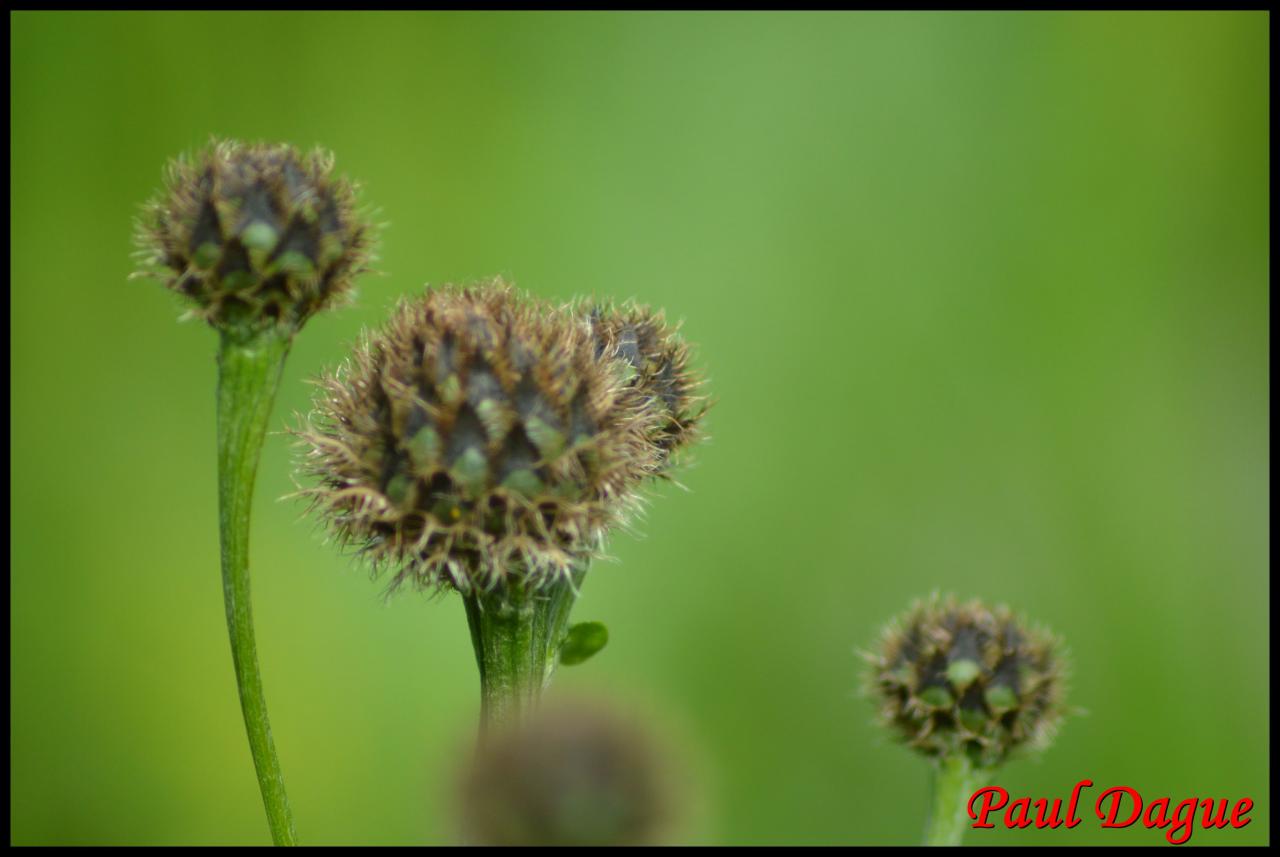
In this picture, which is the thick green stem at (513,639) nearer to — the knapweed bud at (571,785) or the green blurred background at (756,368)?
the knapweed bud at (571,785)

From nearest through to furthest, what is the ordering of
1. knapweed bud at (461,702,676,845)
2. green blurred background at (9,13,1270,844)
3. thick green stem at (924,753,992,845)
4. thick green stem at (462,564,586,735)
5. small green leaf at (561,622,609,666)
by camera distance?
knapweed bud at (461,702,676,845) < thick green stem at (462,564,586,735) < small green leaf at (561,622,609,666) < thick green stem at (924,753,992,845) < green blurred background at (9,13,1270,844)

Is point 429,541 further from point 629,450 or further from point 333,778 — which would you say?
point 333,778

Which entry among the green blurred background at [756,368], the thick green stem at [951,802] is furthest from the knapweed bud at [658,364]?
the green blurred background at [756,368]

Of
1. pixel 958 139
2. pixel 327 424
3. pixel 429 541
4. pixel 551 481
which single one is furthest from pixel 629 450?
pixel 958 139

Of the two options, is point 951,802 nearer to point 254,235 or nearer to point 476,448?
point 476,448

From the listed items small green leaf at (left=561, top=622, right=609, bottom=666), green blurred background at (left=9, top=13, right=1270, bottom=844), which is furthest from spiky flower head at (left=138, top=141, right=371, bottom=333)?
green blurred background at (left=9, top=13, right=1270, bottom=844)

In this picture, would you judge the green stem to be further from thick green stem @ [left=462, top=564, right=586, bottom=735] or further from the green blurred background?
the green blurred background
